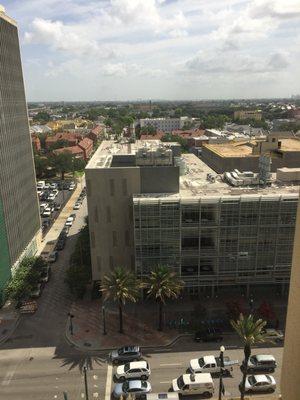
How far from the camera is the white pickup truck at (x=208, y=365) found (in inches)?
2002

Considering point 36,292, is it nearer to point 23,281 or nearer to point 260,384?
point 23,281

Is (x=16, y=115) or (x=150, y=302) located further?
(x=16, y=115)

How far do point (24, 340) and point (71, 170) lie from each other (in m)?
108

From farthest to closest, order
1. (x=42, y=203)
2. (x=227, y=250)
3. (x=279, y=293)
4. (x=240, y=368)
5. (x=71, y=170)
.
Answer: (x=71, y=170) → (x=42, y=203) → (x=279, y=293) → (x=227, y=250) → (x=240, y=368)

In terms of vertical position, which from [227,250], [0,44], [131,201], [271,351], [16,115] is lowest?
[271,351]

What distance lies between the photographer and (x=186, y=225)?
6278cm

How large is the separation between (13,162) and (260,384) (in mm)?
59818

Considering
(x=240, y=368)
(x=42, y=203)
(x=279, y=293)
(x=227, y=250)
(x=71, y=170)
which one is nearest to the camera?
(x=240, y=368)

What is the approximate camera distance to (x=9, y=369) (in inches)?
2092

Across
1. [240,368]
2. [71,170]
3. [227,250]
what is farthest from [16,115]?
[71,170]

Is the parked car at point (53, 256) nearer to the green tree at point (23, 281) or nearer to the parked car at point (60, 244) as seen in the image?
the parked car at point (60, 244)

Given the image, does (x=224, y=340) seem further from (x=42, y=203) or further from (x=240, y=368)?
(x=42, y=203)

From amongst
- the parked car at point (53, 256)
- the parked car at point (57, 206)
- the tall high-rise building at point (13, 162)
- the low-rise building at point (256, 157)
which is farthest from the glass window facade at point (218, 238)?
the parked car at point (57, 206)

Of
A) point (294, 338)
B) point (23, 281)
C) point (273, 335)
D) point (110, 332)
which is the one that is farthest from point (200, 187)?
point (294, 338)
